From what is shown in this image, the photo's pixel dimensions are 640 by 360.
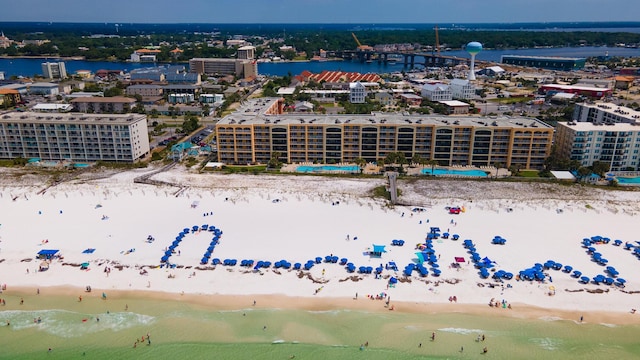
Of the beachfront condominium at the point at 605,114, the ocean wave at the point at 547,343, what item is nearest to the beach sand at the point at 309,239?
the ocean wave at the point at 547,343

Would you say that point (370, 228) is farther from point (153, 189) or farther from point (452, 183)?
point (153, 189)

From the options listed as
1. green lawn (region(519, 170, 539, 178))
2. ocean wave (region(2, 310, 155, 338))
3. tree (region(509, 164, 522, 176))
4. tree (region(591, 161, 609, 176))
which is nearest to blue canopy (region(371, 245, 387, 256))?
ocean wave (region(2, 310, 155, 338))

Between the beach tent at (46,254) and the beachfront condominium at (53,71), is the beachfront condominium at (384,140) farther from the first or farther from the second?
the beachfront condominium at (53,71)

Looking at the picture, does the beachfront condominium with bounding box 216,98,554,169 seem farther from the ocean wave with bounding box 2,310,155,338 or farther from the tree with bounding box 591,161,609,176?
the ocean wave with bounding box 2,310,155,338

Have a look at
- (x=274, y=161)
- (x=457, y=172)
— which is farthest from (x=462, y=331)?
(x=274, y=161)

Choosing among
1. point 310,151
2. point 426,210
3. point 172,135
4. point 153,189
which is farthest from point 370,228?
point 172,135

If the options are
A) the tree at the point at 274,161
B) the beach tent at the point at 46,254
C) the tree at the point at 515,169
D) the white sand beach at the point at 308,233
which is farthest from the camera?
the tree at the point at 274,161

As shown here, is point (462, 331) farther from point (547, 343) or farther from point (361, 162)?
point (361, 162)
